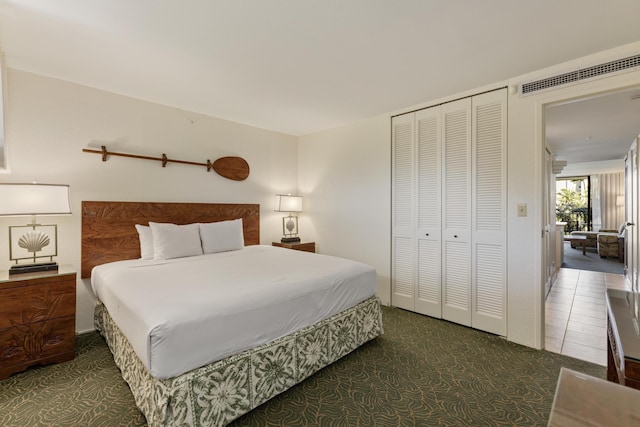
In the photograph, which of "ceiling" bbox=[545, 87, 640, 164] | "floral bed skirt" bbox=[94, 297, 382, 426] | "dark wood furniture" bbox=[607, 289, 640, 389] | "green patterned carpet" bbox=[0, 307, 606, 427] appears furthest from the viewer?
"ceiling" bbox=[545, 87, 640, 164]

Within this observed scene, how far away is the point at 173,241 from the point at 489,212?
3.28 m

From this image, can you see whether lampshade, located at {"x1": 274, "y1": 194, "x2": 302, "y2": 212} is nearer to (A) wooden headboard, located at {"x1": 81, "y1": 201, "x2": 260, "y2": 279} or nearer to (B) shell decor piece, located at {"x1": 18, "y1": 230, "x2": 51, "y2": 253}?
(A) wooden headboard, located at {"x1": 81, "y1": 201, "x2": 260, "y2": 279}

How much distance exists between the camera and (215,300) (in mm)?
1749

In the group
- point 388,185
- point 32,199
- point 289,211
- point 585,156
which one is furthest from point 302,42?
point 585,156

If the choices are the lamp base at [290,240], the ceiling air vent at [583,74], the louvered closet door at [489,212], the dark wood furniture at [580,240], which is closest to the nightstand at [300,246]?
the lamp base at [290,240]

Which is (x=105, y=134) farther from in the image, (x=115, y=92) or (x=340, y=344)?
(x=340, y=344)

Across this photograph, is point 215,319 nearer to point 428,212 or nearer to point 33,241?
point 33,241

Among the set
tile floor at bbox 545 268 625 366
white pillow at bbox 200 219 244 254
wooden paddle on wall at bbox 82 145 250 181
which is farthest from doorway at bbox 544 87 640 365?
wooden paddle on wall at bbox 82 145 250 181

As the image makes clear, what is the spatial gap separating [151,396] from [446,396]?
72.4 inches

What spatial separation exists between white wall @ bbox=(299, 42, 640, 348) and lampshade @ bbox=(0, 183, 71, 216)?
3.08 m

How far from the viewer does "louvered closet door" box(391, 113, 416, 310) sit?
11.6 feet

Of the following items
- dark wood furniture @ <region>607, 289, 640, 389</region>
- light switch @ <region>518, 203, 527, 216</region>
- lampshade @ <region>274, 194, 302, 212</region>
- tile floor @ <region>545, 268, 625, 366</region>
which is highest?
lampshade @ <region>274, 194, 302, 212</region>

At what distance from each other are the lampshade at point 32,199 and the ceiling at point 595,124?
15.6ft

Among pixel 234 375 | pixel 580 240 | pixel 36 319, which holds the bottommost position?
pixel 234 375
